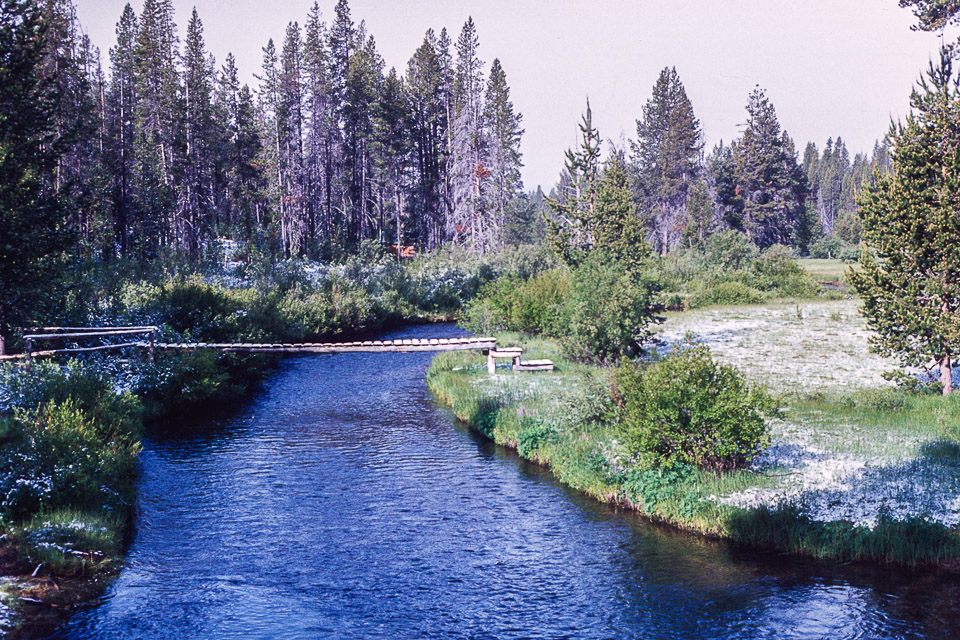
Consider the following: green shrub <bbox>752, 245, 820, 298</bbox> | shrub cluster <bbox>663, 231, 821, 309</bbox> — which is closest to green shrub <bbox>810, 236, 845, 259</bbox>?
shrub cluster <bbox>663, 231, 821, 309</bbox>

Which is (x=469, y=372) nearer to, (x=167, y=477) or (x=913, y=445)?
(x=167, y=477)

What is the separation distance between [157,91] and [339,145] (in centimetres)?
1761

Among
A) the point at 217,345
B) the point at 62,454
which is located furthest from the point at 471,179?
the point at 62,454

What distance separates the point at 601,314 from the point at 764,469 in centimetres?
1164

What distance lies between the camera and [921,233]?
17.7 meters

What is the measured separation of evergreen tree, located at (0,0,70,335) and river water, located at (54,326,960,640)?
20.5ft

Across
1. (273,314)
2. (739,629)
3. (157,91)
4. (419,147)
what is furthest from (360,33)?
(739,629)

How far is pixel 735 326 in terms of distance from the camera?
37.5 metres

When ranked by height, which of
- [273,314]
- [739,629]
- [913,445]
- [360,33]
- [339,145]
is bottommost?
[739,629]

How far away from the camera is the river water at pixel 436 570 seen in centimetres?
934

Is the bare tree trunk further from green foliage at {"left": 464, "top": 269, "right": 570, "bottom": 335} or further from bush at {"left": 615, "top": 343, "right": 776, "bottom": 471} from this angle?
green foliage at {"left": 464, "top": 269, "right": 570, "bottom": 335}

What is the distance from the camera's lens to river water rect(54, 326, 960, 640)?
9.34m

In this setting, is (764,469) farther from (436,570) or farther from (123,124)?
(123,124)

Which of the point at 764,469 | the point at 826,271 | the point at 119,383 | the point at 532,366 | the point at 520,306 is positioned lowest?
the point at 764,469
